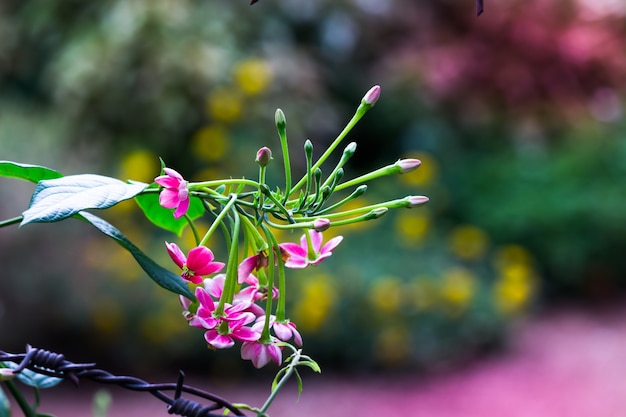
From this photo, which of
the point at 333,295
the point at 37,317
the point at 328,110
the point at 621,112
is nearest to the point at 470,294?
the point at 333,295

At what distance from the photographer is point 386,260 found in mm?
3623

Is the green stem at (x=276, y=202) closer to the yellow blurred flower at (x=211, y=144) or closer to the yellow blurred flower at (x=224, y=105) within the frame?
the yellow blurred flower at (x=211, y=144)

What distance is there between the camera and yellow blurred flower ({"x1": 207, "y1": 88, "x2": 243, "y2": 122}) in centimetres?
376

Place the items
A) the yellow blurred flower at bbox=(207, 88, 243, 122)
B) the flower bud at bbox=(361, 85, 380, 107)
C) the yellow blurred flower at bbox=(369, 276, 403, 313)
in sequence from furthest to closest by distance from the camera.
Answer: the yellow blurred flower at bbox=(207, 88, 243, 122)
the yellow blurred flower at bbox=(369, 276, 403, 313)
the flower bud at bbox=(361, 85, 380, 107)

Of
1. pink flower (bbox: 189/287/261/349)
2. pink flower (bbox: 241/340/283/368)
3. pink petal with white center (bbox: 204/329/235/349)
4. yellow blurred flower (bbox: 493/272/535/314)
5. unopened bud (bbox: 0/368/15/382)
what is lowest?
yellow blurred flower (bbox: 493/272/535/314)

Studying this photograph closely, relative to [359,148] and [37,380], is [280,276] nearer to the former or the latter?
[37,380]

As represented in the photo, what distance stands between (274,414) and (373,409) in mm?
425

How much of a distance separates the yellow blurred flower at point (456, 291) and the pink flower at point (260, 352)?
2.86 m

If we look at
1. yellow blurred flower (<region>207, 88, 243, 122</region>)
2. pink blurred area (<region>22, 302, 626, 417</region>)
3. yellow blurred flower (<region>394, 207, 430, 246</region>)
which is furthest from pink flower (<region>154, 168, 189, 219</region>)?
yellow blurred flower (<region>207, 88, 243, 122</region>)

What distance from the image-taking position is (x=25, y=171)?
1.92 ft

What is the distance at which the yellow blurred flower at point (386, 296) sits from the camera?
3.18 m

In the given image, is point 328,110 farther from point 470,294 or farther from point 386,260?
point 470,294

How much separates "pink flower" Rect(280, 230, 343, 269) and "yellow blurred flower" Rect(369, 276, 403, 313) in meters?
2.64

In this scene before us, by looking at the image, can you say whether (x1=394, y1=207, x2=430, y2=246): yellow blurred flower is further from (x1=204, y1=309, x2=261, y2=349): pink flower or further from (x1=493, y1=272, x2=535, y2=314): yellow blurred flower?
(x1=204, y1=309, x2=261, y2=349): pink flower
